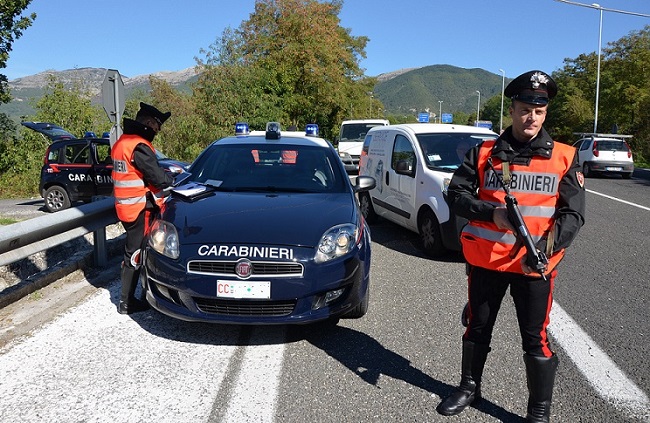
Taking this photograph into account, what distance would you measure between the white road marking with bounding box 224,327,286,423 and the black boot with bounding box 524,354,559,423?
4.62 feet

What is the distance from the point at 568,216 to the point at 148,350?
2.95 m

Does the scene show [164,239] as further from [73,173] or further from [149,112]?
[73,173]

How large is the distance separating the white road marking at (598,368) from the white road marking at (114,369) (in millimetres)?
2381

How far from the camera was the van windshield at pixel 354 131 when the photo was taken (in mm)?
24312

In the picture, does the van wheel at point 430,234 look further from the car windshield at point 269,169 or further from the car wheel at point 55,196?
the car wheel at point 55,196

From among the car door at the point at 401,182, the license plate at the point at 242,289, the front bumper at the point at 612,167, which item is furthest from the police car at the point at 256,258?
the front bumper at the point at 612,167

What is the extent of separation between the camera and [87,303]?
17.4ft

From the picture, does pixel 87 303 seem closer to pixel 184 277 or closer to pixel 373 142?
pixel 184 277

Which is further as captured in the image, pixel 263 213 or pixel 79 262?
pixel 79 262

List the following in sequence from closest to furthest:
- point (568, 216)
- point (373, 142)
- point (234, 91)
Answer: point (568, 216)
point (373, 142)
point (234, 91)

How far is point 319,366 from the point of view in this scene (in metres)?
3.96

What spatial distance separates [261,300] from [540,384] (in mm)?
1884

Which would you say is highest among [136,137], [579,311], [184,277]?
[136,137]

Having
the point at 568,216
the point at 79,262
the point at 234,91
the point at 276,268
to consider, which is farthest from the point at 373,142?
the point at 234,91
